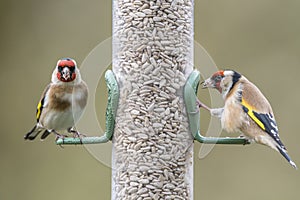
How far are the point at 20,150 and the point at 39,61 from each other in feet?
3.26

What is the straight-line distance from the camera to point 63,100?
6363mm

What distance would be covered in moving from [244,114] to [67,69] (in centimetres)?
118

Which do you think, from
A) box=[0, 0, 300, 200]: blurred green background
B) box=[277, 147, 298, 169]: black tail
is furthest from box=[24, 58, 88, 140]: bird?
box=[0, 0, 300, 200]: blurred green background

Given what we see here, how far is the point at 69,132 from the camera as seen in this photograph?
6410 mm

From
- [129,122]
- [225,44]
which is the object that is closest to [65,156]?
[225,44]

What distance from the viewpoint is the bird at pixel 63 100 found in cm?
606

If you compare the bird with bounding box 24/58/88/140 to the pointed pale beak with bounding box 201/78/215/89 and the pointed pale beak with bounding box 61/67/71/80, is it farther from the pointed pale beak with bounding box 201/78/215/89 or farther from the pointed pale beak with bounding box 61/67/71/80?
the pointed pale beak with bounding box 201/78/215/89

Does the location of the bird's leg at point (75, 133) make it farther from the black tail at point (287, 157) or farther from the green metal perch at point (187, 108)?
the black tail at point (287, 157)

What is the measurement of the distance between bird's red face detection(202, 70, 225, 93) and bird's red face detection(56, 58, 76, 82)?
0.90 m

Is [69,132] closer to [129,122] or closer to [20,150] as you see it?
[129,122]

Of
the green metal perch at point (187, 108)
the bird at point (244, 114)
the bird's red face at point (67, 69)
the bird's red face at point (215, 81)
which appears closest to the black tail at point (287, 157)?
the bird at point (244, 114)

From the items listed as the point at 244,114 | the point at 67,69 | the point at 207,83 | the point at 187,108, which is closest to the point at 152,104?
the point at 187,108

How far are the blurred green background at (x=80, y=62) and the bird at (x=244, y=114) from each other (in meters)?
3.49

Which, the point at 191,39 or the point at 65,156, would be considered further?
the point at 65,156
